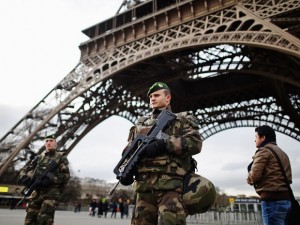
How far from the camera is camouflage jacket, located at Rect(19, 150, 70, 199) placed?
4996 millimetres

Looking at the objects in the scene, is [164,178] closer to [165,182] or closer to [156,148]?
[165,182]

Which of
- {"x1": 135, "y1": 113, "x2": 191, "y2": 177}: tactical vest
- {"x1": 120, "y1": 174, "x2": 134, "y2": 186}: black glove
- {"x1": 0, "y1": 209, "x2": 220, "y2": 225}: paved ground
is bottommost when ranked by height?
{"x1": 0, "y1": 209, "x2": 220, "y2": 225}: paved ground

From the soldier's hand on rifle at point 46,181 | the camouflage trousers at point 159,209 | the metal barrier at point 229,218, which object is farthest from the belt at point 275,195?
the metal barrier at point 229,218

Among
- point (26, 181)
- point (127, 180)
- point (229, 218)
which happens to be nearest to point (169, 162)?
point (127, 180)

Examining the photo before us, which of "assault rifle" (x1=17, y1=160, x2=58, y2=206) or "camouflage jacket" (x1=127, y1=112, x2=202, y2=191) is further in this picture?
"assault rifle" (x1=17, y1=160, x2=58, y2=206)

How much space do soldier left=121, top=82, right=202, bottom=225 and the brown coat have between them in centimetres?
128

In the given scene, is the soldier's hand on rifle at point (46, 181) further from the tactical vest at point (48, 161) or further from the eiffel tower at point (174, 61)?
the eiffel tower at point (174, 61)

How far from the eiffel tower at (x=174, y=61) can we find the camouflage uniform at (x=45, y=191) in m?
8.58

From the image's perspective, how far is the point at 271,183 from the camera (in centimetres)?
355

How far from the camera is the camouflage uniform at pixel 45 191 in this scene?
→ 4711 millimetres

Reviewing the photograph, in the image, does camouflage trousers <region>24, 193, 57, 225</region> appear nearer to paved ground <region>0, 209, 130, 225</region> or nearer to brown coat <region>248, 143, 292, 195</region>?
brown coat <region>248, 143, 292, 195</region>

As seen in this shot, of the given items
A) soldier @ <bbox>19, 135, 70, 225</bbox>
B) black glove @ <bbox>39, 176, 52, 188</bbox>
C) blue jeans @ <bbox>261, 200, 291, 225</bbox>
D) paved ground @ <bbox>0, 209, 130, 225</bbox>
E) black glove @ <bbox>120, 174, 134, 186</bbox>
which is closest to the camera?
black glove @ <bbox>120, 174, 134, 186</bbox>

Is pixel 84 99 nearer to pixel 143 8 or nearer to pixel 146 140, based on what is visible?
pixel 143 8

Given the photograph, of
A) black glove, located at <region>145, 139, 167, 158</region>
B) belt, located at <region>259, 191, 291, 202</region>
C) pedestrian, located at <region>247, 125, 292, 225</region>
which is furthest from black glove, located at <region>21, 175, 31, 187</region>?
belt, located at <region>259, 191, 291, 202</region>
